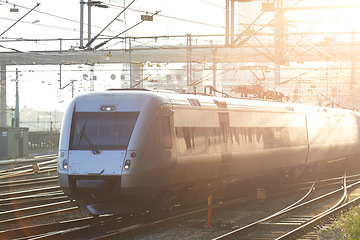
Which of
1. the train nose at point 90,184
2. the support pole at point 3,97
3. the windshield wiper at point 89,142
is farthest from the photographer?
the support pole at point 3,97

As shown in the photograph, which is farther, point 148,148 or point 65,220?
point 65,220

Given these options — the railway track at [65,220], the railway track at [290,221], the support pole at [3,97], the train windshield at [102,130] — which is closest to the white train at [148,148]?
the train windshield at [102,130]

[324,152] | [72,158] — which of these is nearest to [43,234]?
[72,158]

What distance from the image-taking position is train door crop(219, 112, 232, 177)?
56.5 ft

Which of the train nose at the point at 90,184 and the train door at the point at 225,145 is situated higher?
the train door at the point at 225,145

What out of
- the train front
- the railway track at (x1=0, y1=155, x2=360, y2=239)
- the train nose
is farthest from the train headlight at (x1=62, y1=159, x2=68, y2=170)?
the railway track at (x1=0, y1=155, x2=360, y2=239)

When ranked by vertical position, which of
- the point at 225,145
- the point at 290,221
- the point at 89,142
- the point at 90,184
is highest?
the point at 89,142

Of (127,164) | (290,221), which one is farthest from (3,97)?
(127,164)

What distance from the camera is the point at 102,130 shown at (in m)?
14.1

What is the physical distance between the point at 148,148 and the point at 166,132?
2.89 ft

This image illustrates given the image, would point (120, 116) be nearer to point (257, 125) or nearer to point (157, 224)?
point (157, 224)

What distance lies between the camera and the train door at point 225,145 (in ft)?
56.5

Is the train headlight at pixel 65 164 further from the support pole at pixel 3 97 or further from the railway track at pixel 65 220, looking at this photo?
the support pole at pixel 3 97

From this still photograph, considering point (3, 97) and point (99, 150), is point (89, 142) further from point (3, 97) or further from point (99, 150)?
point (3, 97)
